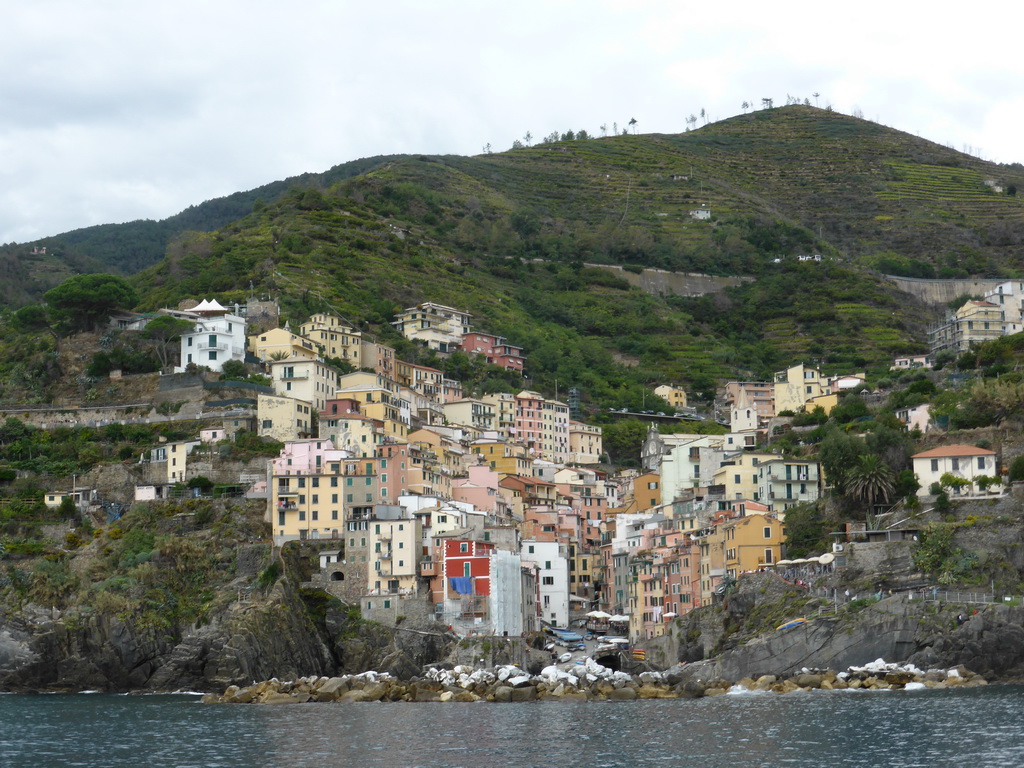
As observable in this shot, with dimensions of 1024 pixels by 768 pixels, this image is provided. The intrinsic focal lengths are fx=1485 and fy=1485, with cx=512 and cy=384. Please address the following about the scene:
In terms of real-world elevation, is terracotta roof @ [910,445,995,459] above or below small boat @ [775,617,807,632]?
above

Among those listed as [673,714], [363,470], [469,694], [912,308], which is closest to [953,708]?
[673,714]

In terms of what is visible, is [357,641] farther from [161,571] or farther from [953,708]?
[953,708]

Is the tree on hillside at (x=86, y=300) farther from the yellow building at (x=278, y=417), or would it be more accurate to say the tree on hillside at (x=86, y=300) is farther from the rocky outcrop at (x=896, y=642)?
the rocky outcrop at (x=896, y=642)

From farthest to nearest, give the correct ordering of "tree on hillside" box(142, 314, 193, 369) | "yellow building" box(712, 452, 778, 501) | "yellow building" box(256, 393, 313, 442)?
"tree on hillside" box(142, 314, 193, 369) < "yellow building" box(256, 393, 313, 442) < "yellow building" box(712, 452, 778, 501)

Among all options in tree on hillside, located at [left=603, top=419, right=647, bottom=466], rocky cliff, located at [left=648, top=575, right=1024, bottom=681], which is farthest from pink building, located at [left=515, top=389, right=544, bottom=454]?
rocky cliff, located at [left=648, top=575, right=1024, bottom=681]

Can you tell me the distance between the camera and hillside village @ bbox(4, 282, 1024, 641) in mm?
86062

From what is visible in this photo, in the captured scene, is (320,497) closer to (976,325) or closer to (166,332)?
(166,332)

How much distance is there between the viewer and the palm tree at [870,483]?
86.6 metres

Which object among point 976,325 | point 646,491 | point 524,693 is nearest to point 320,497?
point 524,693

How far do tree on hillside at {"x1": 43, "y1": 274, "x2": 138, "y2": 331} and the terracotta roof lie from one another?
63010 mm

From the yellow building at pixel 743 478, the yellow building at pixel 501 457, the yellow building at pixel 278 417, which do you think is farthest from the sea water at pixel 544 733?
the yellow building at pixel 501 457

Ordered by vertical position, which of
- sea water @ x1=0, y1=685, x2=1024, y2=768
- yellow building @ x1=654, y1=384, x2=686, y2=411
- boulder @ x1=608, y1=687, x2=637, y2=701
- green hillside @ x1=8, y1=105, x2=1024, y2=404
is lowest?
boulder @ x1=608, y1=687, x2=637, y2=701

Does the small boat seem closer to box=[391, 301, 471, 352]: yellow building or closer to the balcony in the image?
the balcony

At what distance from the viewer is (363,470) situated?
303 ft
